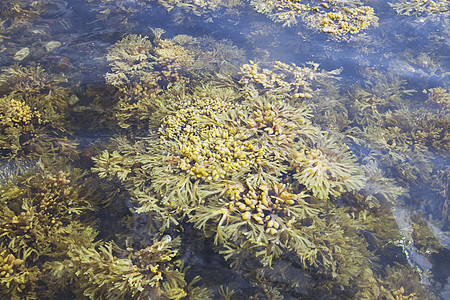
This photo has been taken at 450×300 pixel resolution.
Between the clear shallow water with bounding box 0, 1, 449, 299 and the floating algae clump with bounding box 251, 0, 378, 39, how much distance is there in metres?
0.13

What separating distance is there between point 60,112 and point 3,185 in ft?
3.27

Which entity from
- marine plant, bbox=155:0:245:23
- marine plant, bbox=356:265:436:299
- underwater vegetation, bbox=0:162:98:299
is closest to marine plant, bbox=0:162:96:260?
underwater vegetation, bbox=0:162:98:299

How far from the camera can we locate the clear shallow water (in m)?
2.07


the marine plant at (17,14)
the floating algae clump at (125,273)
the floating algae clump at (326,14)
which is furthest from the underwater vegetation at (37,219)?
the floating algae clump at (326,14)

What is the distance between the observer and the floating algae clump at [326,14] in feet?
13.1

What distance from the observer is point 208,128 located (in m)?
2.66

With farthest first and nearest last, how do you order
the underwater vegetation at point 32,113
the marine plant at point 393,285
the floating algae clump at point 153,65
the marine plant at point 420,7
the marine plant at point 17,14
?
the marine plant at point 420,7 < the marine plant at point 17,14 < the floating algae clump at point 153,65 < the underwater vegetation at point 32,113 < the marine plant at point 393,285

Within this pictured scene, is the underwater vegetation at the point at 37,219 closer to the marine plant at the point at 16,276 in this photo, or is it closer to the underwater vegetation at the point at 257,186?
the marine plant at the point at 16,276

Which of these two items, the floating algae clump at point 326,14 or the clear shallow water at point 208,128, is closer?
the clear shallow water at point 208,128

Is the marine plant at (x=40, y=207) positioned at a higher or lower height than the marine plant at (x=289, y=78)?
lower

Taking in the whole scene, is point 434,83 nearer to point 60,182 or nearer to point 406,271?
point 406,271

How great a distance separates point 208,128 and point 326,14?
2956 mm

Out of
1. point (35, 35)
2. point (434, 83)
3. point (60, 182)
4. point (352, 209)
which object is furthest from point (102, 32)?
point (434, 83)

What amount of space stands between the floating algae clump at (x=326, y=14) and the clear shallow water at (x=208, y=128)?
0.42 feet
